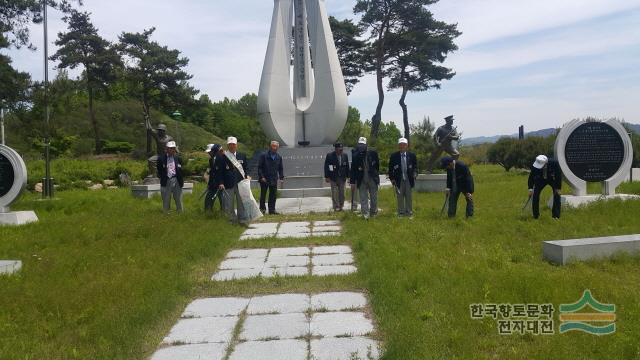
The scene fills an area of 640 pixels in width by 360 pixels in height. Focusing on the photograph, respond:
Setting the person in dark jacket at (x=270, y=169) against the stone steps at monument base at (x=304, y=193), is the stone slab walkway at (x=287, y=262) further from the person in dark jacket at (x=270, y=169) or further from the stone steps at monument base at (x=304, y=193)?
the stone steps at monument base at (x=304, y=193)

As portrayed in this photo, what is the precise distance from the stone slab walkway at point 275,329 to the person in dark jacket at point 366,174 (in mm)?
4849

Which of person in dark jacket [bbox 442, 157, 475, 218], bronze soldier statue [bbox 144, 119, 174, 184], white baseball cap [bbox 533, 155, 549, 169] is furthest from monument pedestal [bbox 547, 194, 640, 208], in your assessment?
bronze soldier statue [bbox 144, 119, 174, 184]

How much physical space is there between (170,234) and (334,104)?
9143 mm

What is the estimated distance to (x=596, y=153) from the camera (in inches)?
400

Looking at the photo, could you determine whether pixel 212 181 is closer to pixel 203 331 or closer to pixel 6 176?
pixel 6 176

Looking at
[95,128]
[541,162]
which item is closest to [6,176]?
[541,162]

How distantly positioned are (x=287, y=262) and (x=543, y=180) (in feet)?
15.4

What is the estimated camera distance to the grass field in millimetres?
3467

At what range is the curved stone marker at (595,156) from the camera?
997 cm

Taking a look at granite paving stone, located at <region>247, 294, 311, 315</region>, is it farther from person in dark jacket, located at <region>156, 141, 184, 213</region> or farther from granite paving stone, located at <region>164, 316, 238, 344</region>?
person in dark jacket, located at <region>156, 141, 184, 213</region>

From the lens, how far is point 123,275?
5.28 meters

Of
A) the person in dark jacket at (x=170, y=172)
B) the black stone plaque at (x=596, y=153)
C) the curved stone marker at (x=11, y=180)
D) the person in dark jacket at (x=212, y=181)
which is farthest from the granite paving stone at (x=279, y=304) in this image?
the black stone plaque at (x=596, y=153)

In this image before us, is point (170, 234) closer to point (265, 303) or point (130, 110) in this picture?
point (265, 303)

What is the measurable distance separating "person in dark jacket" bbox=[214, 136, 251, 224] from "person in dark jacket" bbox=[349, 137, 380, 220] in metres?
1.94
